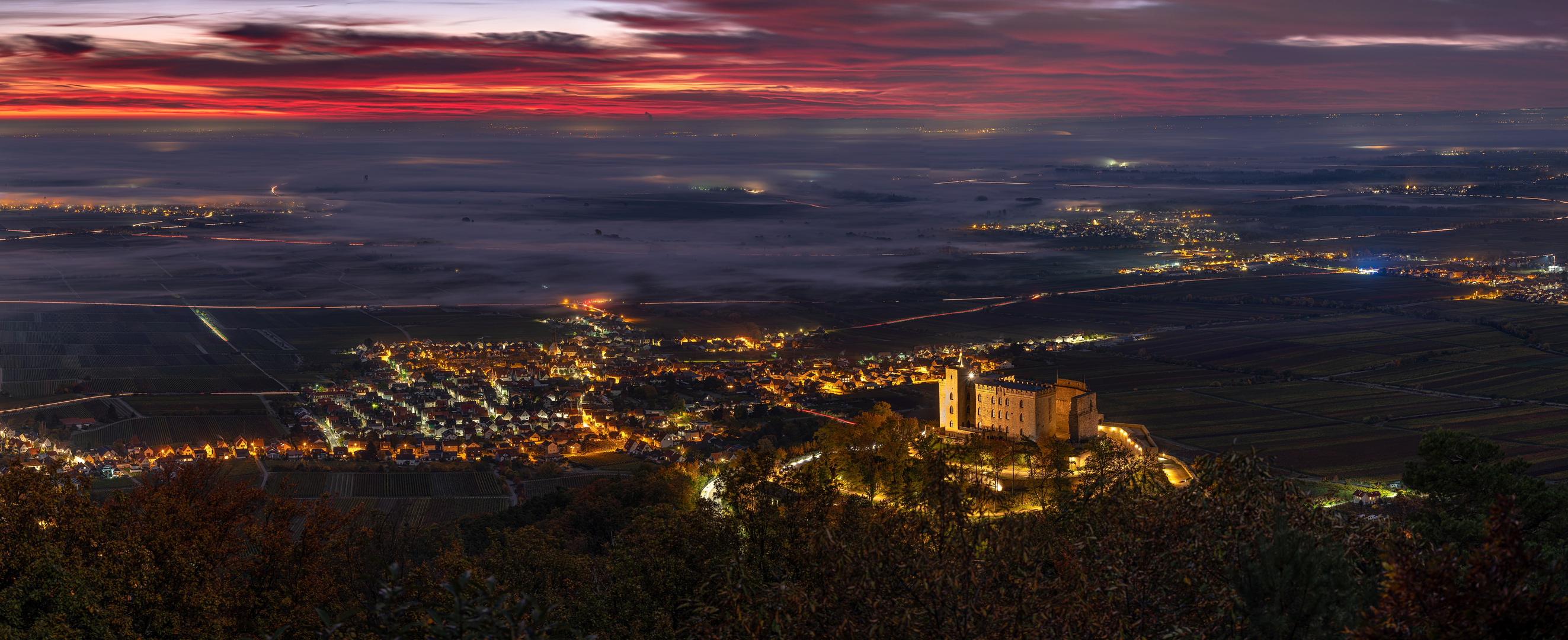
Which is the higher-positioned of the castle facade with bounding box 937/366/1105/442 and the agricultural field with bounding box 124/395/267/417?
the castle facade with bounding box 937/366/1105/442

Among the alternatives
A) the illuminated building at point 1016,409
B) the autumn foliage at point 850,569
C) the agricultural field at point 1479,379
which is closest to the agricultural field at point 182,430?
the autumn foliage at point 850,569

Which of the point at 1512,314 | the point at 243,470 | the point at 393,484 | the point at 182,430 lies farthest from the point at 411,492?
the point at 1512,314

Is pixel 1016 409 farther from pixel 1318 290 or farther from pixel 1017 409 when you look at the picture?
pixel 1318 290

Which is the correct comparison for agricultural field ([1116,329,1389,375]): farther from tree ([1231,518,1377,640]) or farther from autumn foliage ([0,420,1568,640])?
tree ([1231,518,1377,640])

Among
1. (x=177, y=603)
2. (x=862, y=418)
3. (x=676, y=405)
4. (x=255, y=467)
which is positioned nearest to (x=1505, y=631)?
(x=177, y=603)

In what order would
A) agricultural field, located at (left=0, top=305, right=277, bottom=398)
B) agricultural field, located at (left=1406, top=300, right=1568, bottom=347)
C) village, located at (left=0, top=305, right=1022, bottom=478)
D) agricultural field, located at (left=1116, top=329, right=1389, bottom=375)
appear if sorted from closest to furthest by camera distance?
village, located at (left=0, top=305, right=1022, bottom=478), agricultural field, located at (left=0, top=305, right=277, bottom=398), agricultural field, located at (left=1116, top=329, right=1389, bottom=375), agricultural field, located at (left=1406, top=300, right=1568, bottom=347)

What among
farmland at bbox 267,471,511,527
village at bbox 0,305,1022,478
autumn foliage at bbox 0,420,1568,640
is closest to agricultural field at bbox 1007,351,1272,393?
village at bbox 0,305,1022,478

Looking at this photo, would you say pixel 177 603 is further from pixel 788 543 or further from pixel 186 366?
pixel 186 366
